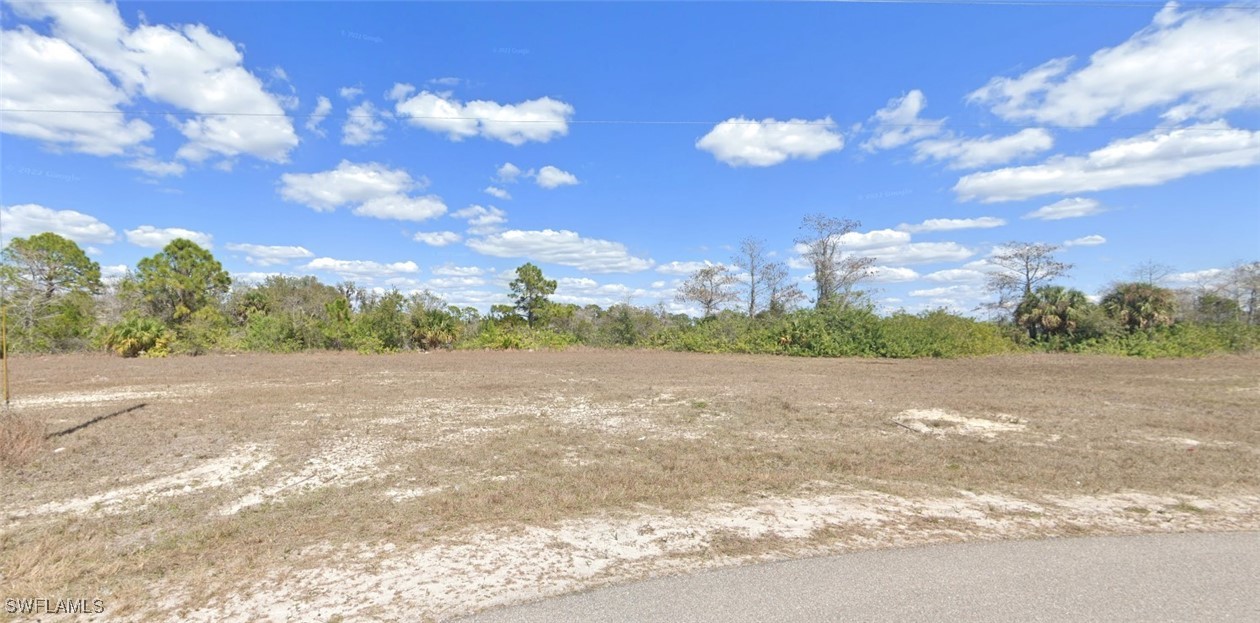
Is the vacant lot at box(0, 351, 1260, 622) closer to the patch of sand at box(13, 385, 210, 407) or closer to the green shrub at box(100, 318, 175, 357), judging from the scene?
the patch of sand at box(13, 385, 210, 407)

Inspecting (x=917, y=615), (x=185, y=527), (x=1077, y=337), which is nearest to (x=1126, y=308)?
(x=1077, y=337)

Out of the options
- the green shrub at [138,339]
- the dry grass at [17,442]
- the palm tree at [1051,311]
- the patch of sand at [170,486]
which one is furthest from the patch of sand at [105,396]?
the palm tree at [1051,311]

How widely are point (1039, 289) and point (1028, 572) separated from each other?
29501 millimetres

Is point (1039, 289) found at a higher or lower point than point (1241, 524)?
higher

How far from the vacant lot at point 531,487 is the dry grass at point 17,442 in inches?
4.5

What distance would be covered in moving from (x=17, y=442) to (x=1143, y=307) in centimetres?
3408

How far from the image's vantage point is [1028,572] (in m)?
3.01

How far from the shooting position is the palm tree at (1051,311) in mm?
24250

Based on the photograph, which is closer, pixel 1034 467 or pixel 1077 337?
pixel 1034 467

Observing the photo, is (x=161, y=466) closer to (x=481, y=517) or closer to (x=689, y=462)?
(x=481, y=517)

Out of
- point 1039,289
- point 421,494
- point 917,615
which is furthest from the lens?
point 1039,289

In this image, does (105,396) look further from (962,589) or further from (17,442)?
(962,589)

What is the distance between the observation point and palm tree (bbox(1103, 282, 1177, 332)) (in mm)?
23156

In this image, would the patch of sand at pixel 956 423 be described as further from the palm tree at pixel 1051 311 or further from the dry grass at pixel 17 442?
the palm tree at pixel 1051 311
